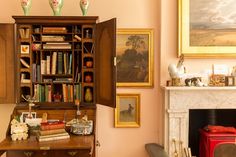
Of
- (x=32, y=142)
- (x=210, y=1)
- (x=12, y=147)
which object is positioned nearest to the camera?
(x=12, y=147)

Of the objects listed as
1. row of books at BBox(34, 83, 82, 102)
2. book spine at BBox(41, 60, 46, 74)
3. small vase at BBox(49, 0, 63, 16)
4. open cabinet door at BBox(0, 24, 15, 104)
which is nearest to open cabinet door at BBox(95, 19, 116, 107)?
row of books at BBox(34, 83, 82, 102)

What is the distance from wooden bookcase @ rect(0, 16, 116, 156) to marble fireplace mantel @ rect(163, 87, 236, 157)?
795mm

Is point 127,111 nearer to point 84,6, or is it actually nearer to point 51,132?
point 51,132

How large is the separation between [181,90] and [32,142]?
173 centimetres

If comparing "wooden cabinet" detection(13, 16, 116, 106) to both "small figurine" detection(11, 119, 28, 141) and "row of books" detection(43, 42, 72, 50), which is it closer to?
"row of books" detection(43, 42, 72, 50)

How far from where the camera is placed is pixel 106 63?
3.24 meters

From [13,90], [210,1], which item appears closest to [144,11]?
[210,1]

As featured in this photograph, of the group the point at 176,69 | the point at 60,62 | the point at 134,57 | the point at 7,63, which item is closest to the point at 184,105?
the point at 176,69

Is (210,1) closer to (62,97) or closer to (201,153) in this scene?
(201,153)

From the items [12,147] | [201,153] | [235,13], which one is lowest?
[201,153]

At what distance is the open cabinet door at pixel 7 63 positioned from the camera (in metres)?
3.34

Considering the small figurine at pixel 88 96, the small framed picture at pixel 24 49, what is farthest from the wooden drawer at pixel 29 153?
the small framed picture at pixel 24 49

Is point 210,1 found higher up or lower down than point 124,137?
higher up

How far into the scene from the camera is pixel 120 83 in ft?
12.2
